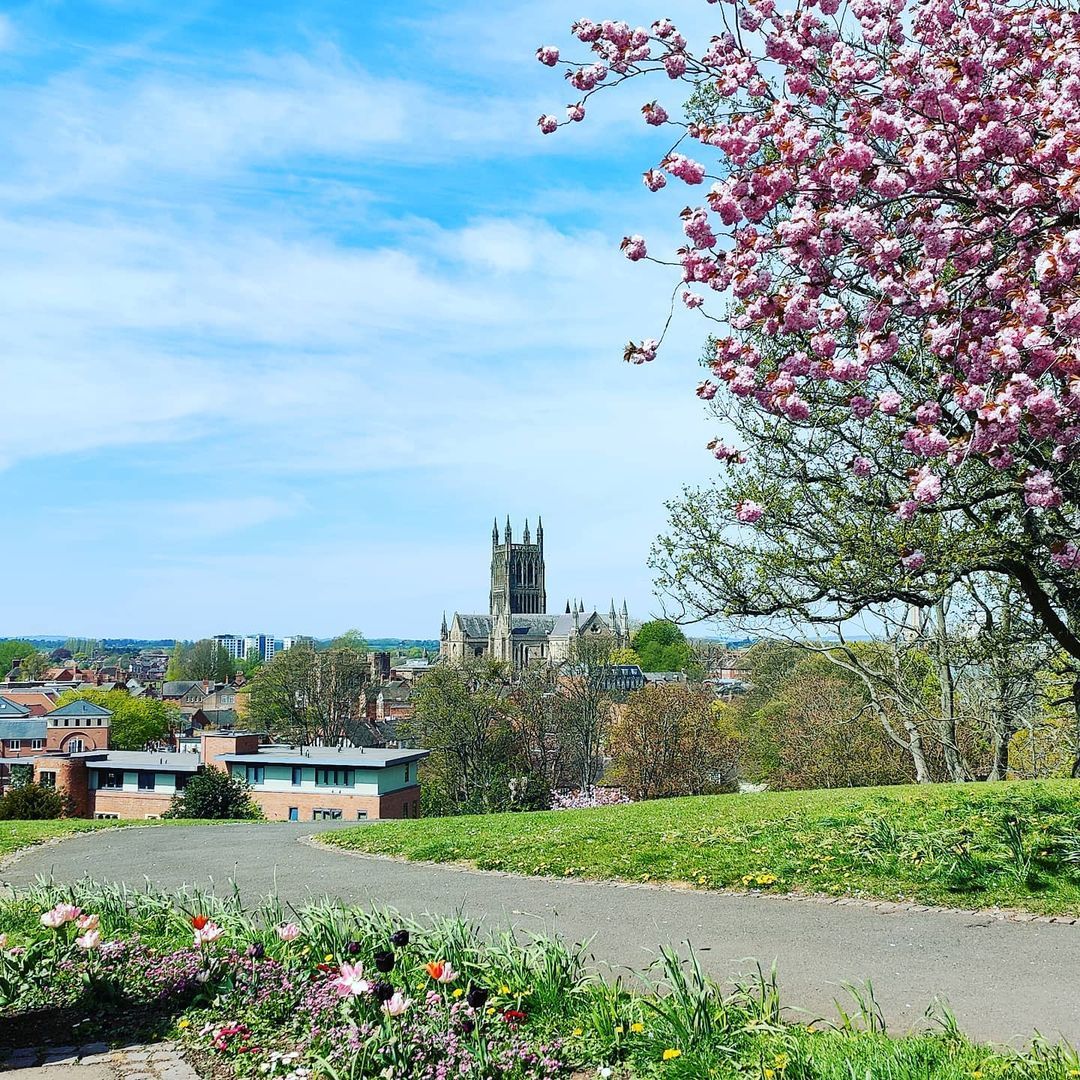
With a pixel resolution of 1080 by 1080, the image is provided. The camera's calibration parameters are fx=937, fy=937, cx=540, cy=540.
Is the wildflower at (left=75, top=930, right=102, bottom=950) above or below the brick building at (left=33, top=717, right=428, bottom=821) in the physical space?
above

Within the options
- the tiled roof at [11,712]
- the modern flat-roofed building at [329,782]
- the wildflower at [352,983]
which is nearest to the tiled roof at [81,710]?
the tiled roof at [11,712]

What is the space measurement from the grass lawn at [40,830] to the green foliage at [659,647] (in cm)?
10634

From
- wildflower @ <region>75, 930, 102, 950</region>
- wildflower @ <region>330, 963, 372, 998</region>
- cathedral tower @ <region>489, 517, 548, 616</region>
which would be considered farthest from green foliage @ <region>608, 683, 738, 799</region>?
cathedral tower @ <region>489, 517, 548, 616</region>

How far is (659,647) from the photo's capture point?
13325 centimetres

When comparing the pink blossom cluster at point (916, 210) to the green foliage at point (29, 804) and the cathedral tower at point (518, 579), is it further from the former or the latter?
the cathedral tower at point (518, 579)

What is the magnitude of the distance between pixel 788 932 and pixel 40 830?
1644cm

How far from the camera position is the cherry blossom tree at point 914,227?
5.94m

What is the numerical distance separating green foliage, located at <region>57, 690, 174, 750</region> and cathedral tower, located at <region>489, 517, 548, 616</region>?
6402 cm

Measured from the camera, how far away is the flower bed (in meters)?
4.77

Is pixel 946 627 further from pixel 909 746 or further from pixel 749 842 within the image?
pixel 749 842

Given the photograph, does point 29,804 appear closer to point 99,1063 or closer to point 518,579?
point 99,1063

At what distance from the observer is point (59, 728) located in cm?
6862

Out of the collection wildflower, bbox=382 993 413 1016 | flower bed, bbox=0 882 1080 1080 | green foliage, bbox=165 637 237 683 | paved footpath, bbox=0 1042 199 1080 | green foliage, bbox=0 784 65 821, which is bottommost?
green foliage, bbox=0 784 65 821

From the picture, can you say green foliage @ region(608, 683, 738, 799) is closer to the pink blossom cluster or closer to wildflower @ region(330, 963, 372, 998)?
the pink blossom cluster
